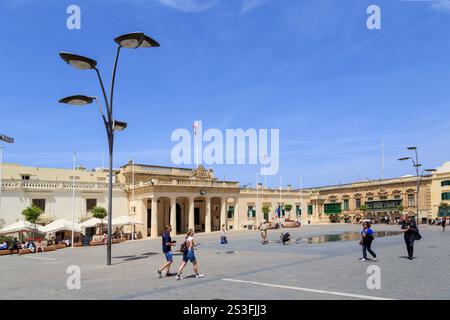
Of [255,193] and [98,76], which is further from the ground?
[98,76]

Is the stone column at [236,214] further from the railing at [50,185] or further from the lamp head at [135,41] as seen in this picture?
the lamp head at [135,41]

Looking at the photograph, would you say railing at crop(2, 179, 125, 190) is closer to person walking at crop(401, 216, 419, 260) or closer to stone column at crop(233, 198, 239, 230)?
stone column at crop(233, 198, 239, 230)

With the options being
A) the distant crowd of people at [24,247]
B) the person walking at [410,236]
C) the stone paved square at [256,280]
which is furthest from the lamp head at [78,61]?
the distant crowd of people at [24,247]

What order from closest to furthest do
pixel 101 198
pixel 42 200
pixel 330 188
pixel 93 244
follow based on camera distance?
pixel 93 244
pixel 42 200
pixel 101 198
pixel 330 188

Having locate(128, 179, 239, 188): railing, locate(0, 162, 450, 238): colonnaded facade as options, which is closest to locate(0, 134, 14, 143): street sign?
locate(0, 162, 450, 238): colonnaded facade

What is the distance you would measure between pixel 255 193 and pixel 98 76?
148 ft

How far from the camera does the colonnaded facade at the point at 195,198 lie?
131 feet

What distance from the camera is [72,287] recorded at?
464 inches

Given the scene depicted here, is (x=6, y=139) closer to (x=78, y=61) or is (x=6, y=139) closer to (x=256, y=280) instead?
(x=78, y=61)

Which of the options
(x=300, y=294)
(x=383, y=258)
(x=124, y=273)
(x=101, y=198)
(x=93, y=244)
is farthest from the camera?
(x=101, y=198)

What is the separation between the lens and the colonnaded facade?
39812mm

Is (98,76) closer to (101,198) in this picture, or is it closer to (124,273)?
(124,273)

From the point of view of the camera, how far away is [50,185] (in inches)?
1574

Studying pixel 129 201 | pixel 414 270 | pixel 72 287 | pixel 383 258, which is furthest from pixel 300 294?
pixel 129 201
